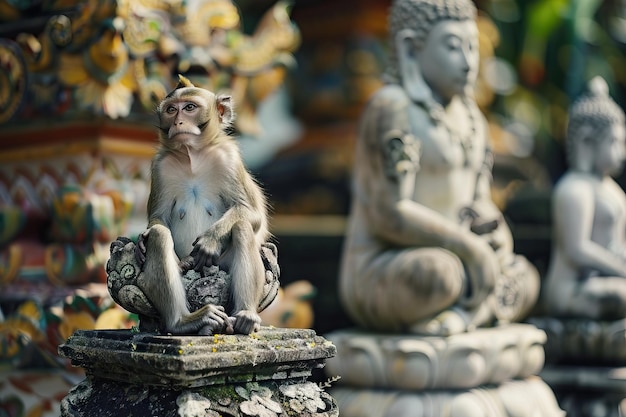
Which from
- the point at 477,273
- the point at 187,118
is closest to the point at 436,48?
the point at 477,273

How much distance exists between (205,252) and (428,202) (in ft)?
6.94

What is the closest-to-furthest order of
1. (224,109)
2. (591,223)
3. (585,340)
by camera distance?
(224,109) < (585,340) < (591,223)

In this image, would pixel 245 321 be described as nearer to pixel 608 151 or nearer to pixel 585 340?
pixel 585 340

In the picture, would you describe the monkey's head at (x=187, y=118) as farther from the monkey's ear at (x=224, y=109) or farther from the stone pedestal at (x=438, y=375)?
the stone pedestal at (x=438, y=375)

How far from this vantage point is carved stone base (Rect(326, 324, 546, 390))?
3.87 meters

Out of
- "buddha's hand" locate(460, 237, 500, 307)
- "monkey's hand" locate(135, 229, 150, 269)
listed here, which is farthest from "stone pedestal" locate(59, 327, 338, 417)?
"buddha's hand" locate(460, 237, 500, 307)

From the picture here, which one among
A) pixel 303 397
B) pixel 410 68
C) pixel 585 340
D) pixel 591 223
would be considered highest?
pixel 410 68

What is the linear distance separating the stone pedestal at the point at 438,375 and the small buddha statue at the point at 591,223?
0.83 m

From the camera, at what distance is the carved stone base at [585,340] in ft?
15.8

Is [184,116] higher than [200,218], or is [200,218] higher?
[184,116]

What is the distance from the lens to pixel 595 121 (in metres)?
5.09

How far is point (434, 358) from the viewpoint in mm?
3869

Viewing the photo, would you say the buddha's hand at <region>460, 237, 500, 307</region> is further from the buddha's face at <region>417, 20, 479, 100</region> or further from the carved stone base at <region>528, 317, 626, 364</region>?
the carved stone base at <region>528, 317, 626, 364</region>

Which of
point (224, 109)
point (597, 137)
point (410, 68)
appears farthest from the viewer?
point (597, 137)
